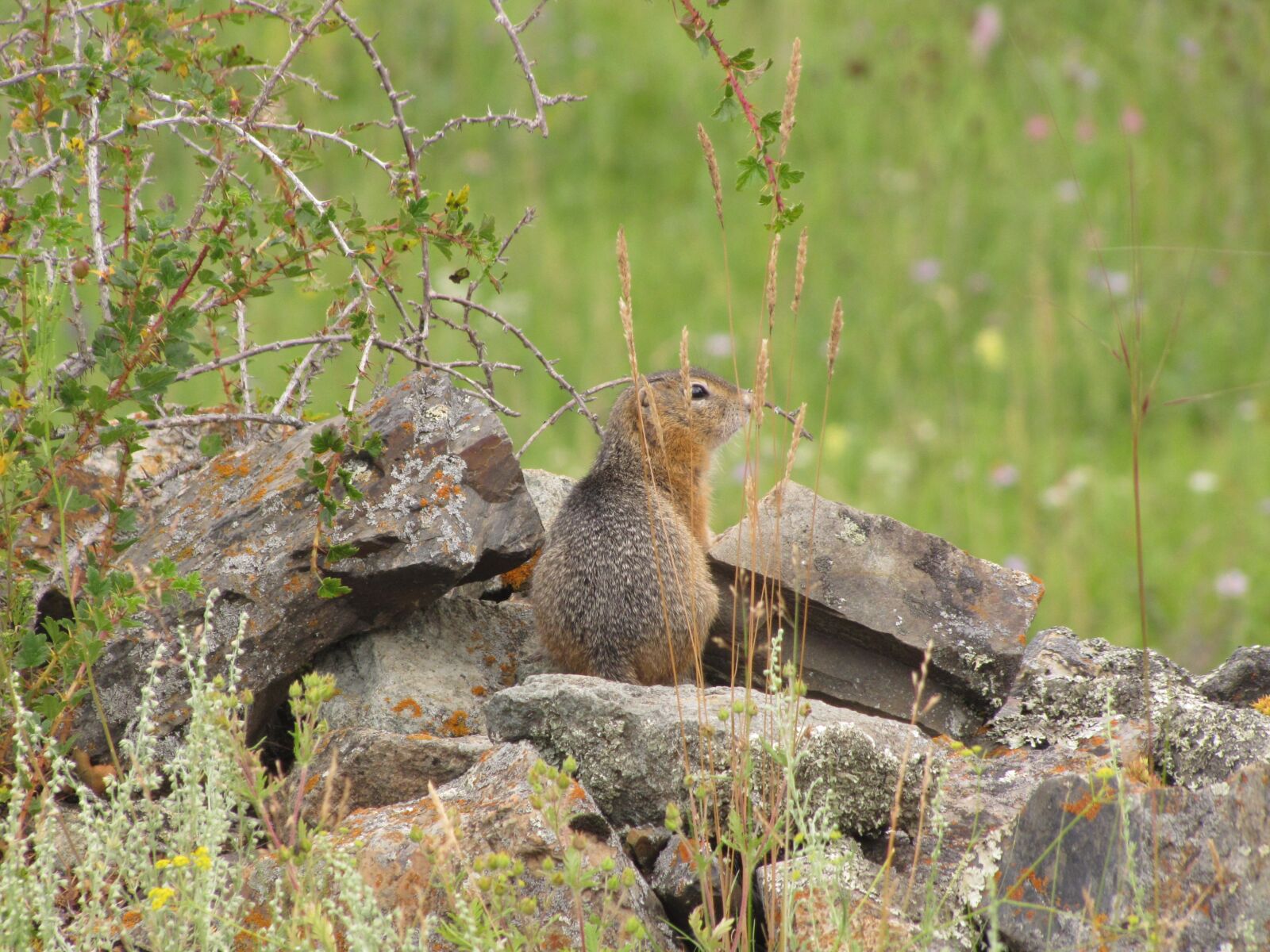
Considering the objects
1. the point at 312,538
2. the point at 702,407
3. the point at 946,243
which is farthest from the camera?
the point at 946,243

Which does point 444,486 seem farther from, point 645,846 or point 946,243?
point 946,243

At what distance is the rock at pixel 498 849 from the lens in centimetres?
349

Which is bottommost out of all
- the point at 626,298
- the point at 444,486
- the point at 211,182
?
the point at 444,486

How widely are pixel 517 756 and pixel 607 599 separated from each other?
3.89 ft

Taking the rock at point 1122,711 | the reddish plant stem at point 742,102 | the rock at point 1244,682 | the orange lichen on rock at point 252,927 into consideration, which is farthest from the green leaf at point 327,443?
the rock at point 1244,682

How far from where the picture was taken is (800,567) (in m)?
5.02

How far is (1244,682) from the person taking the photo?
16.2 ft

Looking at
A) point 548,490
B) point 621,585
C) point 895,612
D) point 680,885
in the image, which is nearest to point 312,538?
point 621,585

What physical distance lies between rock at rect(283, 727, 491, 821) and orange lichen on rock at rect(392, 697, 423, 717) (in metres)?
0.43

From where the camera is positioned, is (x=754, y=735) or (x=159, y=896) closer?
(x=159, y=896)

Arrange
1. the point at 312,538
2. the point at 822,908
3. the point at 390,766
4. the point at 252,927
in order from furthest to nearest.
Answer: the point at 312,538 < the point at 390,766 < the point at 252,927 < the point at 822,908

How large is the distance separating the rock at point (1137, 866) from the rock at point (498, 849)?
2.92ft

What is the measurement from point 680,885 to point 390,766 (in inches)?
38.1

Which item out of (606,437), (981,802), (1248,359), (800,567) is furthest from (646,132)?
(981,802)
